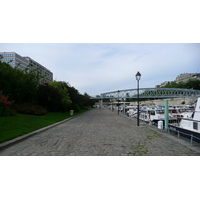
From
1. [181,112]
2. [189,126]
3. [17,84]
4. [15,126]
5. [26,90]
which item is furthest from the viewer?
[181,112]

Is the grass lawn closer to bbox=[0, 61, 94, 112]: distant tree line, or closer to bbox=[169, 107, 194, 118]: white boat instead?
bbox=[0, 61, 94, 112]: distant tree line

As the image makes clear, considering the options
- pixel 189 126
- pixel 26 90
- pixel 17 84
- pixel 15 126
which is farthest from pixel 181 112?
pixel 17 84

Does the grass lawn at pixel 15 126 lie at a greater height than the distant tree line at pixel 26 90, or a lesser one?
lesser

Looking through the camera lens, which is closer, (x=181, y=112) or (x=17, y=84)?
(x=17, y=84)

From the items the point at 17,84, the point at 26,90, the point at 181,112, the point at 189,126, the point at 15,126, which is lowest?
the point at 15,126

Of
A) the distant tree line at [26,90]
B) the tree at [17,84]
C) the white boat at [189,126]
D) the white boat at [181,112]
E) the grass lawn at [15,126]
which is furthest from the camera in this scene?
the white boat at [181,112]

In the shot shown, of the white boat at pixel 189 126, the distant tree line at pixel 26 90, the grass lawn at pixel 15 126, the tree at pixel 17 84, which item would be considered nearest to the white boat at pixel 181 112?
the white boat at pixel 189 126

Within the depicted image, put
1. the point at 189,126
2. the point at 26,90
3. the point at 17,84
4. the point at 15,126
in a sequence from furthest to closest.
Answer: the point at 26,90 → the point at 17,84 → the point at 189,126 → the point at 15,126

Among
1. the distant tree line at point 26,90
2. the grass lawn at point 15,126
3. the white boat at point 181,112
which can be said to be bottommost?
the grass lawn at point 15,126

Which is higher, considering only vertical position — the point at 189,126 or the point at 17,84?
the point at 17,84

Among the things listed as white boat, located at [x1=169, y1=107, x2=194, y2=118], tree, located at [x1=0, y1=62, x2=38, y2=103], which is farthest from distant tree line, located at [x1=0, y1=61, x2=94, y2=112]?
white boat, located at [x1=169, y1=107, x2=194, y2=118]

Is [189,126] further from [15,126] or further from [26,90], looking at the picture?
[26,90]

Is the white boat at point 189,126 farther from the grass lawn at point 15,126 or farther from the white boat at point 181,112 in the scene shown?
the grass lawn at point 15,126

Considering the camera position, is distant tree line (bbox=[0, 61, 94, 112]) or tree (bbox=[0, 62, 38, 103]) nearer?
tree (bbox=[0, 62, 38, 103])
